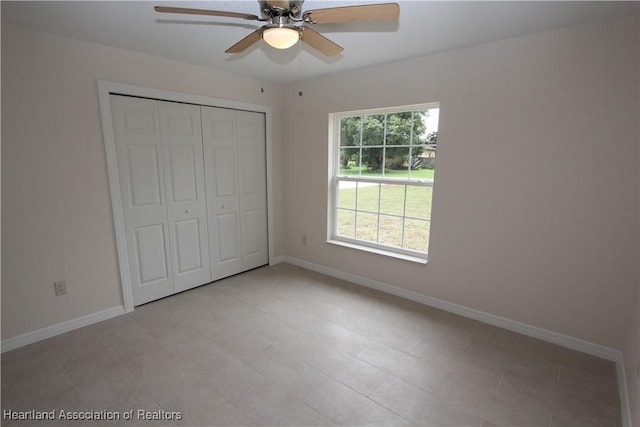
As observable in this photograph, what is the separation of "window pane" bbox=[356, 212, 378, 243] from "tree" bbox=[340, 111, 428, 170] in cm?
55

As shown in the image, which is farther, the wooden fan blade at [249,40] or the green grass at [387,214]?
the green grass at [387,214]

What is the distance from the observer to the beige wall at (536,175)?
2041 millimetres

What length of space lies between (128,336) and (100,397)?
0.66 m

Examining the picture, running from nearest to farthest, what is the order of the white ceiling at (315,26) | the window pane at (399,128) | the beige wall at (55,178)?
the white ceiling at (315,26), the beige wall at (55,178), the window pane at (399,128)

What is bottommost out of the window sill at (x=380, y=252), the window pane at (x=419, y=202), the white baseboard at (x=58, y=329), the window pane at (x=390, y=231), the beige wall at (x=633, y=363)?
the white baseboard at (x=58, y=329)

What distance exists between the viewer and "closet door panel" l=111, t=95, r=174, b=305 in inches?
106

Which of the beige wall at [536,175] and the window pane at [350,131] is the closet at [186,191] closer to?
the window pane at [350,131]

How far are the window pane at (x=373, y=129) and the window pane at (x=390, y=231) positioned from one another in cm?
82

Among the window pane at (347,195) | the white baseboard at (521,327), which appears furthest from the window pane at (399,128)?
the white baseboard at (521,327)

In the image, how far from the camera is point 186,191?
A: 10.4ft

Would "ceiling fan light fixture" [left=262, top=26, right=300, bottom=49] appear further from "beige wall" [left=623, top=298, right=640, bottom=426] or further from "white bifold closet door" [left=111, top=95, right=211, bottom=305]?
"beige wall" [left=623, top=298, right=640, bottom=426]

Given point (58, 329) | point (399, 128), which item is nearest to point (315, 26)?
point (399, 128)

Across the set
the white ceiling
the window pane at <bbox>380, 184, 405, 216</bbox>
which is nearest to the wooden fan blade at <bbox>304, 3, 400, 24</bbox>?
the white ceiling

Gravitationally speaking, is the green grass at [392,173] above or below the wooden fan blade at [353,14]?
below
